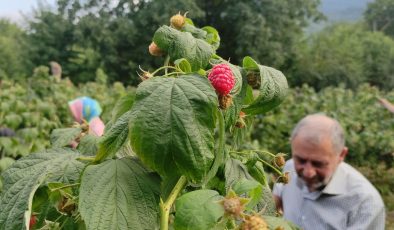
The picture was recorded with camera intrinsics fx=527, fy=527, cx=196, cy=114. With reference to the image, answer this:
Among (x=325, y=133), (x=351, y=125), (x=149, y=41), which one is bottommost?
(x=149, y=41)

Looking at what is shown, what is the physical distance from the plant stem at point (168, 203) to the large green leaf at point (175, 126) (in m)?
0.06

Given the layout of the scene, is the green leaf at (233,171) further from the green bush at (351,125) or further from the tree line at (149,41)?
the tree line at (149,41)

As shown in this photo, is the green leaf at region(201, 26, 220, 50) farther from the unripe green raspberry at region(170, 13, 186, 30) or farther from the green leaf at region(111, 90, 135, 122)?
the green leaf at region(111, 90, 135, 122)

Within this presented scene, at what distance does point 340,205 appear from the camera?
2344mm

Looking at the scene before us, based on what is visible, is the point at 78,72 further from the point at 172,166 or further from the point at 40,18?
the point at 172,166

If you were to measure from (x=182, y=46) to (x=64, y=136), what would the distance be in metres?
0.29

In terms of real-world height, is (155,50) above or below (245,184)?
above

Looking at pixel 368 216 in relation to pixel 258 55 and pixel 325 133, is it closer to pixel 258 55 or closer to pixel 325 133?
pixel 325 133

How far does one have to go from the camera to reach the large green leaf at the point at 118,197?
61 centimetres

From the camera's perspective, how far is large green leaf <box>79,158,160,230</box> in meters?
0.61

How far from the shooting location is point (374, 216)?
2.21 metres

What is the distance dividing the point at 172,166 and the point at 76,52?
21469 mm

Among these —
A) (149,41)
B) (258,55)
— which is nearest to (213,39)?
(149,41)

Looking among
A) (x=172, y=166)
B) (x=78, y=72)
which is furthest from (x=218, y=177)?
(x=78, y=72)
